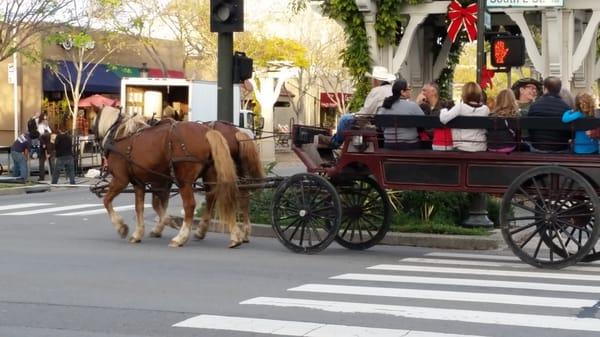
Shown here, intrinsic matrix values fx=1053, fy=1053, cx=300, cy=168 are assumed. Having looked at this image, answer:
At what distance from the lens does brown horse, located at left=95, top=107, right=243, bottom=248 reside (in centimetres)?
1361

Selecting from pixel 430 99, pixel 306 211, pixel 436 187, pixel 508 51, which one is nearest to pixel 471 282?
pixel 436 187

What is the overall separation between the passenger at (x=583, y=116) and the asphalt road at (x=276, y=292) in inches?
53.3

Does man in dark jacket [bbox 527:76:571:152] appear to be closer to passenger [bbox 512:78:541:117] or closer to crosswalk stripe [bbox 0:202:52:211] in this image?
passenger [bbox 512:78:541:117]

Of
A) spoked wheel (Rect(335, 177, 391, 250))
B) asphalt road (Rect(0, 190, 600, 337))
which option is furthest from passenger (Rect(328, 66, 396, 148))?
asphalt road (Rect(0, 190, 600, 337))

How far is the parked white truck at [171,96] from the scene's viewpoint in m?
31.6

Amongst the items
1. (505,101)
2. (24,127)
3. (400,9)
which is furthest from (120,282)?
(24,127)

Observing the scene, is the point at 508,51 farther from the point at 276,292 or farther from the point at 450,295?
the point at 276,292

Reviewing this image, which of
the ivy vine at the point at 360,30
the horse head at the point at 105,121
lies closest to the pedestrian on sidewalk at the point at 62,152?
the ivy vine at the point at 360,30

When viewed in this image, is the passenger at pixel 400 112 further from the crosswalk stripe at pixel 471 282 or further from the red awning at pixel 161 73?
the red awning at pixel 161 73

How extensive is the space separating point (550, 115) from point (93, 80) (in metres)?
37.2

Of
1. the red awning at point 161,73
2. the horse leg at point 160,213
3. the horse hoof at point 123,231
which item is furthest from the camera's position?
the red awning at point 161,73

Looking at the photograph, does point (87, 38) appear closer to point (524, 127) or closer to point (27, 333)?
point (524, 127)

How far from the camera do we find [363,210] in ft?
44.2

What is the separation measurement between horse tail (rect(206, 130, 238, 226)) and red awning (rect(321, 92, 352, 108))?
45.2 meters
